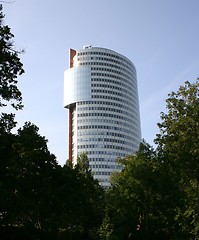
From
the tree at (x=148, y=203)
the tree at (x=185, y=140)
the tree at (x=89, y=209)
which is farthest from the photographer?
the tree at (x=89, y=209)

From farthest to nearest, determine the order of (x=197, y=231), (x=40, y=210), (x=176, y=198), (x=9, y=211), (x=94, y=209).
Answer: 1. (x=94, y=209)
2. (x=176, y=198)
3. (x=40, y=210)
4. (x=9, y=211)
5. (x=197, y=231)

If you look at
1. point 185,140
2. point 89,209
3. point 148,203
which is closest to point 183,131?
point 185,140

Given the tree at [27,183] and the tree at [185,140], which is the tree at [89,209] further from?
the tree at [185,140]

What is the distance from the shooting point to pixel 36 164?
45.0 metres

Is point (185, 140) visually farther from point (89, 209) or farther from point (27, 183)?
point (89, 209)

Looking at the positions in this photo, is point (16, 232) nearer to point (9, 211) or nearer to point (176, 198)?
point (9, 211)

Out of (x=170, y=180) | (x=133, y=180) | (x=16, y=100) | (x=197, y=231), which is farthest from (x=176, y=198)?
(x=16, y=100)

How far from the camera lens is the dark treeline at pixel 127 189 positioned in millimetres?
36219

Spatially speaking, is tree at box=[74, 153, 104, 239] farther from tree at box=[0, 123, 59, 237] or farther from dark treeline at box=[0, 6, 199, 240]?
tree at box=[0, 123, 59, 237]

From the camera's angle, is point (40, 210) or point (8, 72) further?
point (40, 210)

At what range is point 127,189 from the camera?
162 ft

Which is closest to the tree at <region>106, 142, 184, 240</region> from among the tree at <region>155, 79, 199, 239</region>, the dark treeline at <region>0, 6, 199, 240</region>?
the dark treeline at <region>0, 6, 199, 240</region>

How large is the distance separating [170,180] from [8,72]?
34108 millimetres

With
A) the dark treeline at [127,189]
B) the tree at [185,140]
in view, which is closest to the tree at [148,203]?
the dark treeline at [127,189]
